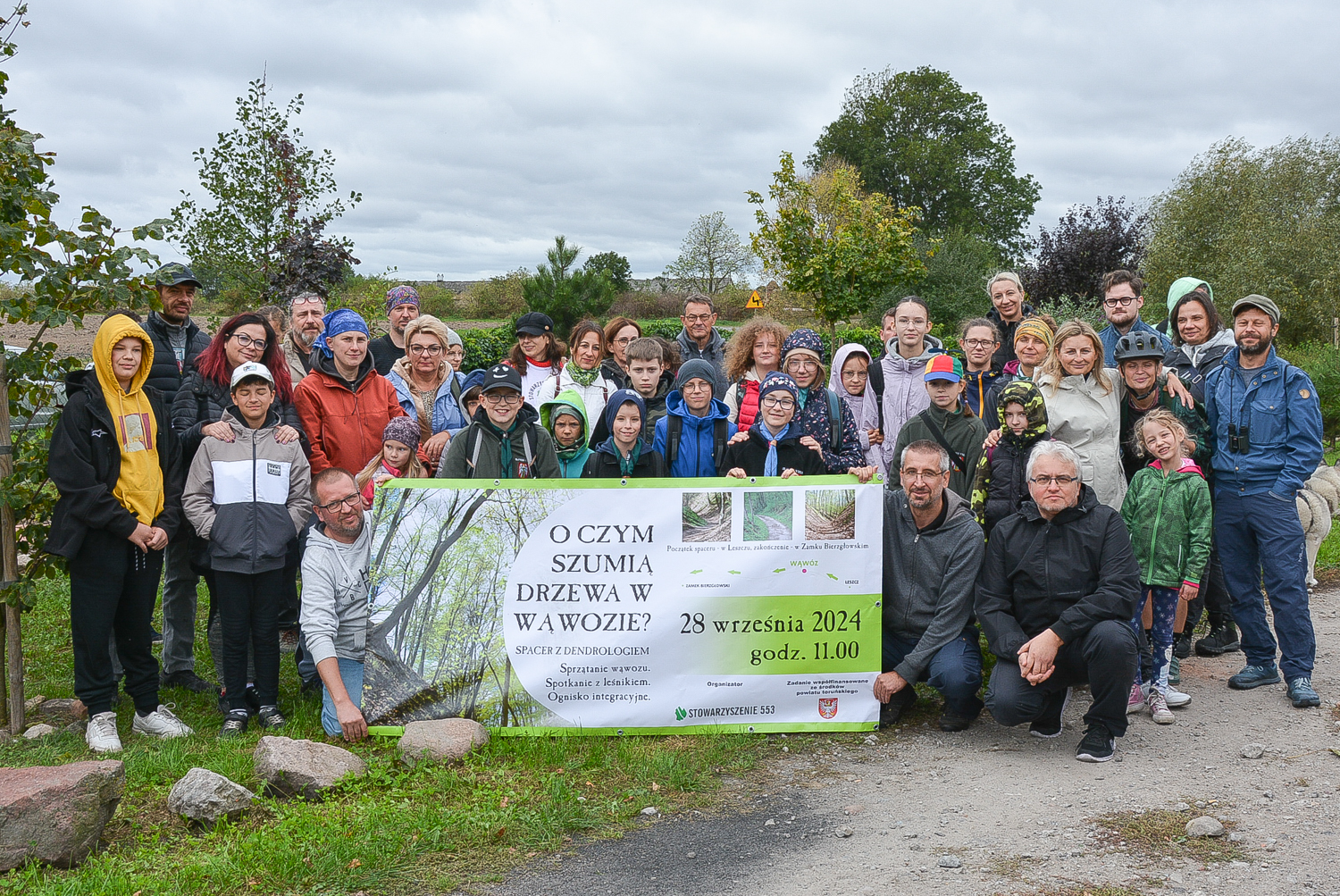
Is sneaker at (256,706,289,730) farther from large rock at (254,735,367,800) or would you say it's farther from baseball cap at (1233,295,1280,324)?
baseball cap at (1233,295,1280,324)

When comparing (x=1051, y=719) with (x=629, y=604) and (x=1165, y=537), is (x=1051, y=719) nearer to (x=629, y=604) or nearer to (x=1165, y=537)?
(x=1165, y=537)

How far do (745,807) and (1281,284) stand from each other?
78.6ft

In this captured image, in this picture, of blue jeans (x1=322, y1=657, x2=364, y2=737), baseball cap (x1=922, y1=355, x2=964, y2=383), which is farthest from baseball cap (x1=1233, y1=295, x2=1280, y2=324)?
blue jeans (x1=322, y1=657, x2=364, y2=737)

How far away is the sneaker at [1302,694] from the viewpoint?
18.2 ft

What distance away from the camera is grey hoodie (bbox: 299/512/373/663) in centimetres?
525

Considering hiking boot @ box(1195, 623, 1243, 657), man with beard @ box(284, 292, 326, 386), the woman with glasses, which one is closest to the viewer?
the woman with glasses

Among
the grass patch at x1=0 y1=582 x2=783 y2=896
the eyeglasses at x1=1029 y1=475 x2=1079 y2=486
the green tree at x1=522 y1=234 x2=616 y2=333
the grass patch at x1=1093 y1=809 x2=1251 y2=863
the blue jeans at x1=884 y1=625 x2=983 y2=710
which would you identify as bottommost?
the grass patch at x1=0 y1=582 x2=783 y2=896

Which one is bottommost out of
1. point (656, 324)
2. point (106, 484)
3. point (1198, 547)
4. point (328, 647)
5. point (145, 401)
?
point (328, 647)

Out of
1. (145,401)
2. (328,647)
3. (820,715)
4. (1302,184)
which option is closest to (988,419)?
(820,715)

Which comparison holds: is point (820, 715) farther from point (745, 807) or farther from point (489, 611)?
point (489, 611)

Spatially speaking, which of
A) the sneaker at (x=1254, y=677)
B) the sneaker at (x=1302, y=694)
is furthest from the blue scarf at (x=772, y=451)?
the sneaker at (x=1302, y=694)

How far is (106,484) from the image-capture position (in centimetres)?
523

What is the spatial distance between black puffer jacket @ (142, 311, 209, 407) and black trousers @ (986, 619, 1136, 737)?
17.2 feet

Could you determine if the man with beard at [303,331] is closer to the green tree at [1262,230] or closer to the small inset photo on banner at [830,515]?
the small inset photo on banner at [830,515]
